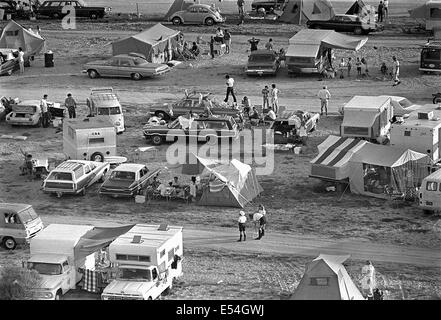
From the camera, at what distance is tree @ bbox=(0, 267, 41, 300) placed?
2425 cm

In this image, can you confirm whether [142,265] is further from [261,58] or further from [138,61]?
[261,58]

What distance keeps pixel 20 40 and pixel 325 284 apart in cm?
2780

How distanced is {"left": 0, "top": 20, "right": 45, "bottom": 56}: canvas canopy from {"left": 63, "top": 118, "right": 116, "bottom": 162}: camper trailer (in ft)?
47.2

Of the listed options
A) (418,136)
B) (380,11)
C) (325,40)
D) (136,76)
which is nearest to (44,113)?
(136,76)

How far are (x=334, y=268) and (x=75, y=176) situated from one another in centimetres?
1050

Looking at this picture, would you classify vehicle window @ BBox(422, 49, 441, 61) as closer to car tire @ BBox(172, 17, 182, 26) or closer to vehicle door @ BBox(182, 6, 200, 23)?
vehicle door @ BBox(182, 6, 200, 23)

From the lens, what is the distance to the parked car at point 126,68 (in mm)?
45594

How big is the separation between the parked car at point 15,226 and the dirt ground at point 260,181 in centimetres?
47

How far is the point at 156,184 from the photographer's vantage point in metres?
32.7

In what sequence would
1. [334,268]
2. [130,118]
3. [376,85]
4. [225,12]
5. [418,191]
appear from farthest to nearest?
[225,12] < [376,85] < [130,118] < [418,191] < [334,268]

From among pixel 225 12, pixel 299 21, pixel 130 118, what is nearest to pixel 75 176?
pixel 130 118

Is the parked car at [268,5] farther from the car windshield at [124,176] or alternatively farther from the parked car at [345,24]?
the car windshield at [124,176]

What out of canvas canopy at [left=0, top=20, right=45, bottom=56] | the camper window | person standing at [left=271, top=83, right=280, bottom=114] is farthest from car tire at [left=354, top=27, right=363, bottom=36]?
the camper window

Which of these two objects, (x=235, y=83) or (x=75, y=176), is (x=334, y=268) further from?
(x=235, y=83)
